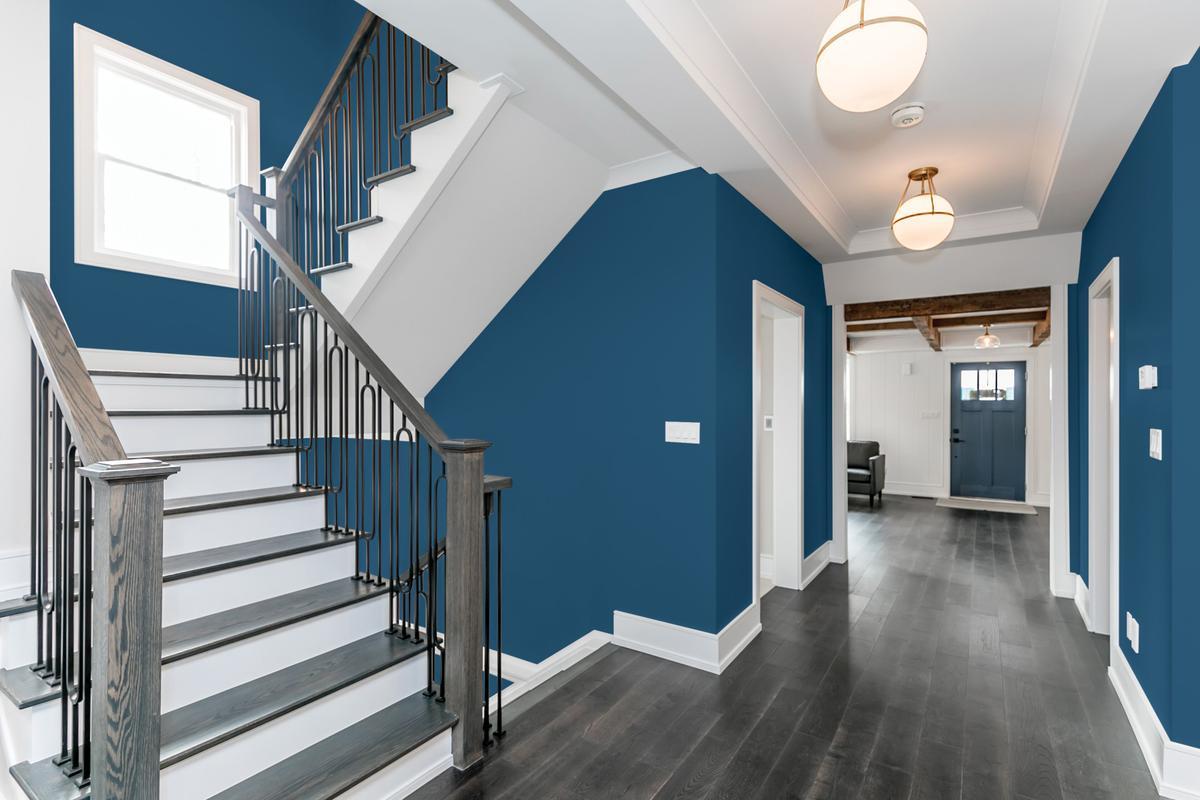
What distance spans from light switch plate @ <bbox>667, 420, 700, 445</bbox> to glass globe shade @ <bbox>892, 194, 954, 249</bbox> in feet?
5.19

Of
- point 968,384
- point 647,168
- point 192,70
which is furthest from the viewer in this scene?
point 968,384

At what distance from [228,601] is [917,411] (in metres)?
9.78

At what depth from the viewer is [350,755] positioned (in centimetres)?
199

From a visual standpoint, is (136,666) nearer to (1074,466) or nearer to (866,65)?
(866,65)

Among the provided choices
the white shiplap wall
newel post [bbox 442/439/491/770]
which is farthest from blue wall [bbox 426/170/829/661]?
the white shiplap wall

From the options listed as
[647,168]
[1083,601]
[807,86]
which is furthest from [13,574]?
A: [1083,601]

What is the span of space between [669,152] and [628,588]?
2.51 m

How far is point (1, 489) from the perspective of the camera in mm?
2049

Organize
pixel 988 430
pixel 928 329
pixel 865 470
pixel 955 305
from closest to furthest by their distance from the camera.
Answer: pixel 955 305, pixel 928 329, pixel 865 470, pixel 988 430

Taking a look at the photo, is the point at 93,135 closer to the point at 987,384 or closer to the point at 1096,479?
the point at 1096,479

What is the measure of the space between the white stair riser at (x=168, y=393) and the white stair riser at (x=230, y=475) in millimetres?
583

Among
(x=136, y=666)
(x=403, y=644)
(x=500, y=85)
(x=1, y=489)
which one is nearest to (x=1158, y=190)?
(x=500, y=85)

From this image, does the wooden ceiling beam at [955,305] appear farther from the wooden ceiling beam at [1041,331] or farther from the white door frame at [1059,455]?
the wooden ceiling beam at [1041,331]

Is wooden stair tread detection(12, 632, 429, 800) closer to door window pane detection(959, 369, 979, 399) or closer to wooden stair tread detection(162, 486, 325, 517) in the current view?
wooden stair tread detection(162, 486, 325, 517)
